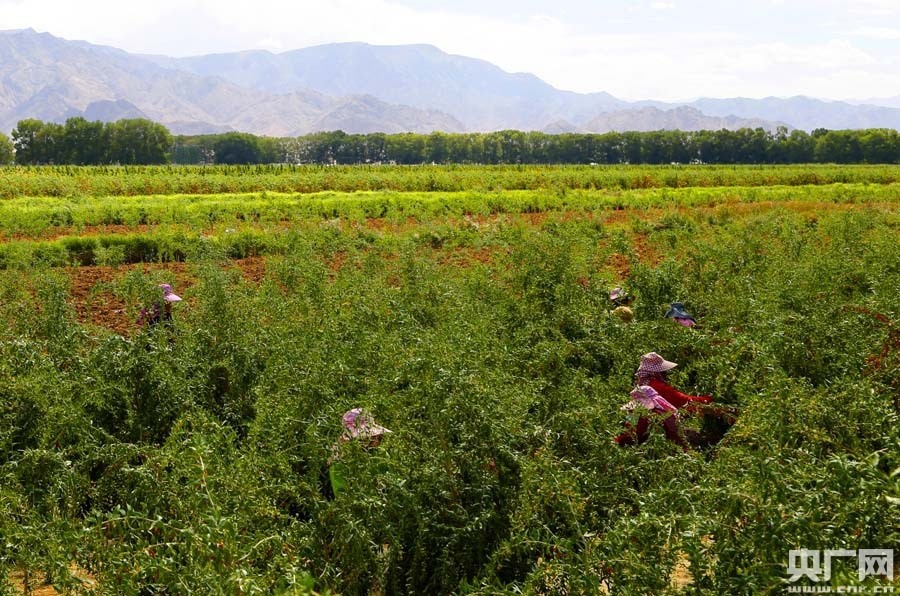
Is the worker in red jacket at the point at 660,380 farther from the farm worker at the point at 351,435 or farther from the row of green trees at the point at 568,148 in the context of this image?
the row of green trees at the point at 568,148

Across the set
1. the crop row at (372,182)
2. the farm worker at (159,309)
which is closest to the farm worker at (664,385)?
the farm worker at (159,309)

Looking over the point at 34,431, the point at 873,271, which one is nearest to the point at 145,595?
the point at 34,431

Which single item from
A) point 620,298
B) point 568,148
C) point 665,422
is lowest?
point 665,422

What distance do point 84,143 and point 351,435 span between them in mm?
108858

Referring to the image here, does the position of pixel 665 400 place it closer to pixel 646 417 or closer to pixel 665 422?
pixel 665 422

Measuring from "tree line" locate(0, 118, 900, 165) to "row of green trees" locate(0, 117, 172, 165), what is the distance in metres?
0.12

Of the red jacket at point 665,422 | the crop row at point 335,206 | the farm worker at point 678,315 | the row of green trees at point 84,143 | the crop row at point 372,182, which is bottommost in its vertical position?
the red jacket at point 665,422

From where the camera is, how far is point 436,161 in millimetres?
133500

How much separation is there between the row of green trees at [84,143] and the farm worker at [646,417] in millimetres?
103642

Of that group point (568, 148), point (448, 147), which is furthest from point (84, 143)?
point (568, 148)

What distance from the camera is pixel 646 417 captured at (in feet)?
16.7

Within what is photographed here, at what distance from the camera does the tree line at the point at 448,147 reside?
9825 cm

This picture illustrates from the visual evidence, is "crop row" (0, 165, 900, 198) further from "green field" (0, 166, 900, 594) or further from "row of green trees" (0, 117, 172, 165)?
"row of green trees" (0, 117, 172, 165)

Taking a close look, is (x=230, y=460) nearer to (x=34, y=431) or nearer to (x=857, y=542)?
(x=34, y=431)
